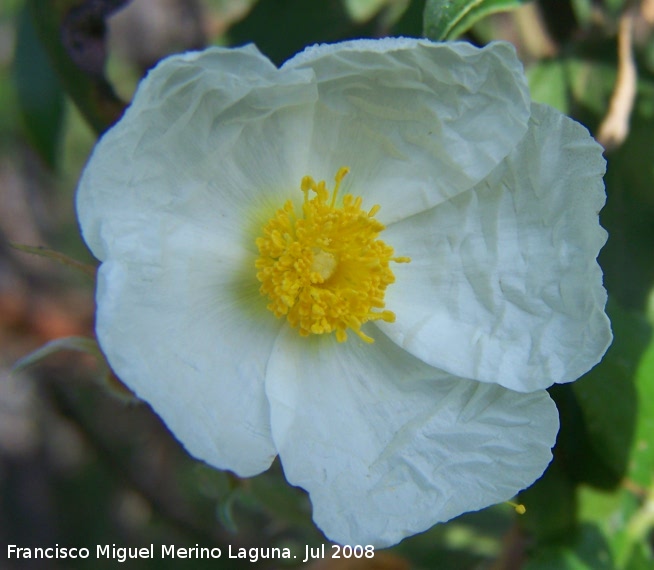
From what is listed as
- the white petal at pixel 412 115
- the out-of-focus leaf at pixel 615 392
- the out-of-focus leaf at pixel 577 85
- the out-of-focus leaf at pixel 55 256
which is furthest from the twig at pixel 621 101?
the out-of-focus leaf at pixel 55 256

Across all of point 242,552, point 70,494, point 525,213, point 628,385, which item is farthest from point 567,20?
point 70,494

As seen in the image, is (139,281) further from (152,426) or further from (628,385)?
(152,426)

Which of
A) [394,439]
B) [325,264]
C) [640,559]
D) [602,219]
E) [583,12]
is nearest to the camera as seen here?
[394,439]

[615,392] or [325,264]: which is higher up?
[325,264]

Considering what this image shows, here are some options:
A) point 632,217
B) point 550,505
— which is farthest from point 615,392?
point 632,217

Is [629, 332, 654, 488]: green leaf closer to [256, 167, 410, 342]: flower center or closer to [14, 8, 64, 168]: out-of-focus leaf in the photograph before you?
[256, 167, 410, 342]: flower center

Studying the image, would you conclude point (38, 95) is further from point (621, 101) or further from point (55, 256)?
point (621, 101)

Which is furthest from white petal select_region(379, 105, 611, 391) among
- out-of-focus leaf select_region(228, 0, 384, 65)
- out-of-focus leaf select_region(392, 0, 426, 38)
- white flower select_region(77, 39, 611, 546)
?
out-of-focus leaf select_region(228, 0, 384, 65)
